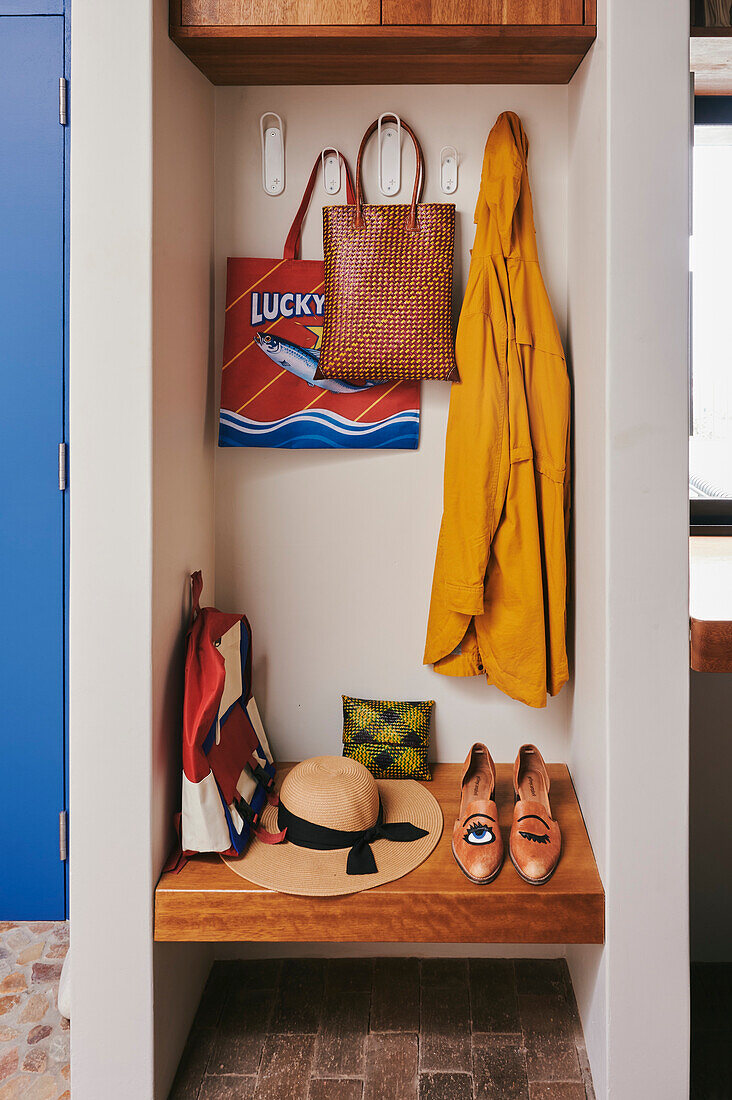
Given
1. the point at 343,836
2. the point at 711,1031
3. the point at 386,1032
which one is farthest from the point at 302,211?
the point at 711,1031

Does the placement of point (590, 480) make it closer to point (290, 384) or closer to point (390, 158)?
point (290, 384)

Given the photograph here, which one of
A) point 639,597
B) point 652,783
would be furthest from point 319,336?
point 652,783

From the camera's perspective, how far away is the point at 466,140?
1.93 m

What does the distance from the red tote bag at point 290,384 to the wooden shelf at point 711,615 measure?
75 centimetres

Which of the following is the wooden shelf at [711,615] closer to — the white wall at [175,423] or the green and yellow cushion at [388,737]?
the green and yellow cushion at [388,737]

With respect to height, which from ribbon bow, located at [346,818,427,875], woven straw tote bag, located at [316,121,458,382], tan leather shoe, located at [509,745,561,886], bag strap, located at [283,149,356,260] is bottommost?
ribbon bow, located at [346,818,427,875]

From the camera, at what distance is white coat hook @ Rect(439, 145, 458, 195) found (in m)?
1.92

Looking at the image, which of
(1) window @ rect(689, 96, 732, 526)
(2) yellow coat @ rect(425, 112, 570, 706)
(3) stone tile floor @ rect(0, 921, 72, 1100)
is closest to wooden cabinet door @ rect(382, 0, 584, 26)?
(2) yellow coat @ rect(425, 112, 570, 706)

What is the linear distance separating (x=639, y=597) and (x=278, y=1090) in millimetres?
→ 1253

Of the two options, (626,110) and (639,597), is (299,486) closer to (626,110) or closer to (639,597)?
(639,597)

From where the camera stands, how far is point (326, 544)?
2.02 meters

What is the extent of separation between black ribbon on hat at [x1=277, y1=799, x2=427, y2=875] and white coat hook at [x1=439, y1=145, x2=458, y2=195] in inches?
59.9

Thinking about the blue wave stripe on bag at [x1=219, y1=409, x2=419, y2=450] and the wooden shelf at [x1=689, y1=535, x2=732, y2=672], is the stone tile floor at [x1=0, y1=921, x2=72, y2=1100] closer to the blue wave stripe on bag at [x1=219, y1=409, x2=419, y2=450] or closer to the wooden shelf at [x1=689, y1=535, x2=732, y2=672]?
the blue wave stripe on bag at [x1=219, y1=409, x2=419, y2=450]

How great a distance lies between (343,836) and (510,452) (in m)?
0.93
